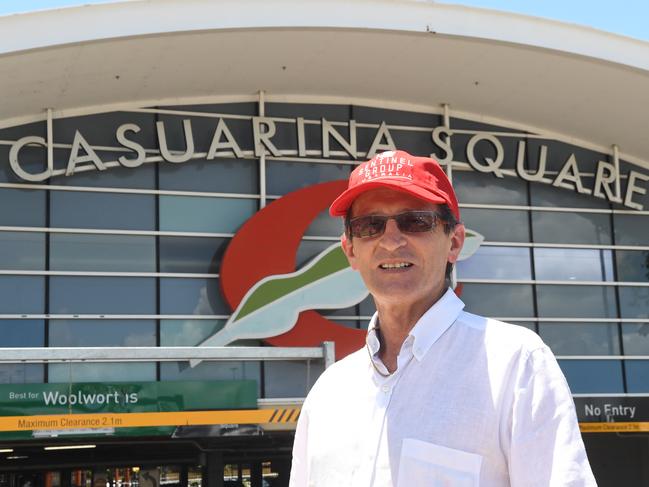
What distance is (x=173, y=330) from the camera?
17125mm

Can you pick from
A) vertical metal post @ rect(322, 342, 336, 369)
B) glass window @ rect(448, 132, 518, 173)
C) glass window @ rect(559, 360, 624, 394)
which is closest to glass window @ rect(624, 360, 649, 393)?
glass window @ rect(559, 360, 624, 394)

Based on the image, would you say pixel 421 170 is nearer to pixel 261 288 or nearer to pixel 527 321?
pixel 261 288

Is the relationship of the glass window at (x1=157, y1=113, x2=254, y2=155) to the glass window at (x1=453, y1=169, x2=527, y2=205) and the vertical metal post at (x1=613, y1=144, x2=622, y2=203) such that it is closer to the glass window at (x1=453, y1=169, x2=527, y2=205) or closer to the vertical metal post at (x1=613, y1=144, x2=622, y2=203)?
the glass window at (x1=453, y1=169, x2=527, y2=205)

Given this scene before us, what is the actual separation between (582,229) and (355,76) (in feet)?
19.4

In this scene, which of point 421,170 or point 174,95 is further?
point 174,95

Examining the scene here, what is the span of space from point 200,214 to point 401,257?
1546 cm

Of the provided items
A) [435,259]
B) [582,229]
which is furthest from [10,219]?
[435,259]

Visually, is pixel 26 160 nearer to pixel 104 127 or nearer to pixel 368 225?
pixel 104 127

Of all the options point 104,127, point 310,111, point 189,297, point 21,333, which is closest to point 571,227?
point 310,111

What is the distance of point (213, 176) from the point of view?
698 inches

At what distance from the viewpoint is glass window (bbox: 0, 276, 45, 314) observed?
16.4 m

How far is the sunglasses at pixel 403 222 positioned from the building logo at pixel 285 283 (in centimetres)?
1482

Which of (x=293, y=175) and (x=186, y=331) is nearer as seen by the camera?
(x=186, y=331)

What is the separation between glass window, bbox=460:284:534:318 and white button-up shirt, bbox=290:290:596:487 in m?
16.6
